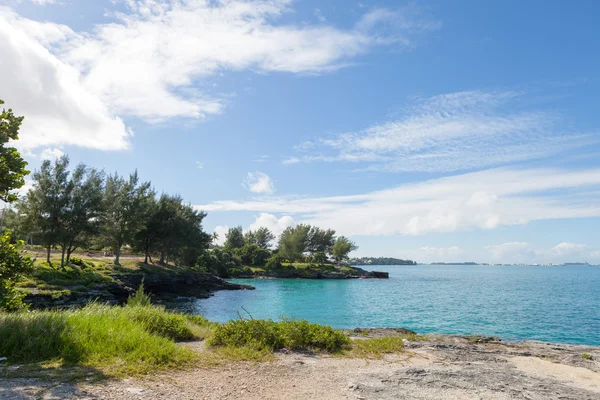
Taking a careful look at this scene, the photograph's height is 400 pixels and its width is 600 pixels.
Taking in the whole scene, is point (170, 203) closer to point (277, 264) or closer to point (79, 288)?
point (79, 288)

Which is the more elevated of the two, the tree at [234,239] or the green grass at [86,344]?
the tree at [234,239]

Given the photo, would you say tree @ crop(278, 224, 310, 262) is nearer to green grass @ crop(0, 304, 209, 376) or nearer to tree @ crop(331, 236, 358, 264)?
tree @ crop(331, 236, 358, 264)

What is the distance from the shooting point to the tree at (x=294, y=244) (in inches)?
4550

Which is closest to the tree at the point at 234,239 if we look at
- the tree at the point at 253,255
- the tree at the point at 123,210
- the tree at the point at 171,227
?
the tree at the point at 253,255

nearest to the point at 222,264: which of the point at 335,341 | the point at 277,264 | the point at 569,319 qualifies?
the point at 277,264

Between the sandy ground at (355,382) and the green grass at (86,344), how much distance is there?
0.87m

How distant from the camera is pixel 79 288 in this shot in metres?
30.1

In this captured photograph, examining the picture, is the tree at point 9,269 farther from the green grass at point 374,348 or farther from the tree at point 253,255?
the tree at point 253,255

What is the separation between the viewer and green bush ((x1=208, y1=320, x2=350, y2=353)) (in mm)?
10803

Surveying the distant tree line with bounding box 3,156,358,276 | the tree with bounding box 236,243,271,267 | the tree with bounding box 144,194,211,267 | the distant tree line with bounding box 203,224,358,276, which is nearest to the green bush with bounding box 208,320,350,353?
the distant tree line with bounding box 3,156,358,276

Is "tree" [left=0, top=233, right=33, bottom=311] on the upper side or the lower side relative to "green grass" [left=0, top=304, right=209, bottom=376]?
upper

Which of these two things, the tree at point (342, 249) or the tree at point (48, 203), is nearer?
the tree at point (48, 203)

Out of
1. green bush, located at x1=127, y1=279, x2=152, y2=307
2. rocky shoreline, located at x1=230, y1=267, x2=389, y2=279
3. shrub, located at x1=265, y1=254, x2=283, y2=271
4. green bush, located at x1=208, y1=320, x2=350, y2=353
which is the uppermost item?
green bush, located at x1=127, y1=279, x2=152, y2=307

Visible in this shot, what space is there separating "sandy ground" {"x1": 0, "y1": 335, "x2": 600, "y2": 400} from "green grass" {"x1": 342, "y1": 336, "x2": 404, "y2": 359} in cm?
53
